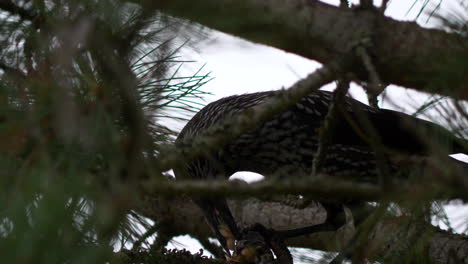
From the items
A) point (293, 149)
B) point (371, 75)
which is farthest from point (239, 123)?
point (293, 149)

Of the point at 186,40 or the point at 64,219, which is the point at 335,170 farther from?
the point at 64,219

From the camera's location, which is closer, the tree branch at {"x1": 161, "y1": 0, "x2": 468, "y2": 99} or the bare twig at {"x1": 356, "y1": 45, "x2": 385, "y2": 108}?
the bare twig at {"x1": 356, "y1": 45, "x2": 385, "y2": 108}

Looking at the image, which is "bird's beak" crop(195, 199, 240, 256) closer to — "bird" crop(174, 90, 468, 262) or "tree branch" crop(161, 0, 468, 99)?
"bird" crop(174, 90, 468, 262)

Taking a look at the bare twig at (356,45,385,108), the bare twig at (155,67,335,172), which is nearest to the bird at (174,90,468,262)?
the bare twig at (356,45,385,108)

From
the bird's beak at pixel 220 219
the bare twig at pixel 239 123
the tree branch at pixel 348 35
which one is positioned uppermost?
the tree branch at pixel 348 35

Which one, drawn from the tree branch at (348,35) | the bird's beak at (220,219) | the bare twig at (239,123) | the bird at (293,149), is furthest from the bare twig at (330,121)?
the bird's beak at (220,219)

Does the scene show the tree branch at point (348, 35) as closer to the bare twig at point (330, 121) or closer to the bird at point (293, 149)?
the bare twig at point (330, 121)

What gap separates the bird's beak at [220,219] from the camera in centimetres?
359

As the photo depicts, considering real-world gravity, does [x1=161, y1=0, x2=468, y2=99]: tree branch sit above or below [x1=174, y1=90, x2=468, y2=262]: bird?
above

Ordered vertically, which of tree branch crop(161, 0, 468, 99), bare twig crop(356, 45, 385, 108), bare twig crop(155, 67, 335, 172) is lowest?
bare twig crop(155, 67, 335, 172)

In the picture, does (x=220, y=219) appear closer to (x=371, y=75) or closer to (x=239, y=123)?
(x=239, y=123)

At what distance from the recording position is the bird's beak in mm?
3592

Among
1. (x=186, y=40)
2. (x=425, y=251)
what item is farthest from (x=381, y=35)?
(x=186, y=40)

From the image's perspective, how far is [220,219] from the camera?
373cm
